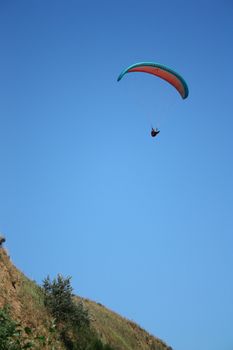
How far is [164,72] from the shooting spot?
1507 inches

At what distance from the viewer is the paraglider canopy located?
36.6m

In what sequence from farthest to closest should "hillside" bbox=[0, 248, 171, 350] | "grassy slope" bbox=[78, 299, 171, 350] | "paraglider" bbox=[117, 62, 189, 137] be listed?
"paraglider" bbox=[117, 62, 189, 137], "grassy slope" bbox=[78, 299, 171, 350], "hillside" bbox=[0, 248, 171, 350]

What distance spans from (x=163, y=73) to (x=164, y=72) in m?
0.32

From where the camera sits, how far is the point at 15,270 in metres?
26.3

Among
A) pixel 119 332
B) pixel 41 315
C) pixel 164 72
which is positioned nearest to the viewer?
pixel 41 315

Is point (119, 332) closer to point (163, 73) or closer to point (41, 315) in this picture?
point (41, 315)

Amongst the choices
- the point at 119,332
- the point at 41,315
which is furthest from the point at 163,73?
the point at 41,315

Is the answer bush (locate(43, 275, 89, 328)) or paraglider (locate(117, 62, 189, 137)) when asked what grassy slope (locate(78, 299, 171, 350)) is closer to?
bush (locate(43, 275, 89, 328))

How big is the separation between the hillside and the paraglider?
13.9m

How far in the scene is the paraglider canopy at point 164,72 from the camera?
3659 centimetres

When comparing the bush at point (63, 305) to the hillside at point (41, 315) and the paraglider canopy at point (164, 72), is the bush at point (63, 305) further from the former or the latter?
the paraglider canopy at point (164, 72)

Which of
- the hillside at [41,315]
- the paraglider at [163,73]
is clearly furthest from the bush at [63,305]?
the paraglider at [163,73]

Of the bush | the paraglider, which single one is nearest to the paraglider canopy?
the paraglider

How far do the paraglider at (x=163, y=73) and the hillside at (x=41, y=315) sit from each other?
45.5 ft
